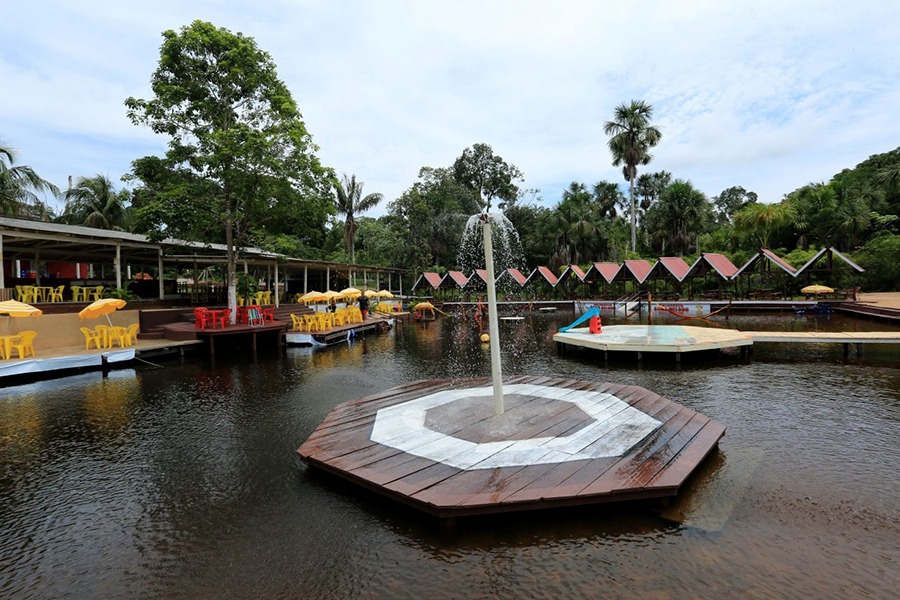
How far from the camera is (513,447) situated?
5.84 metres

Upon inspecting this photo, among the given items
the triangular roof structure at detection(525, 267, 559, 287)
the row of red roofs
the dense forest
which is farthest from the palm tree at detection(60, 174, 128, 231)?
the triangular roof structure at detection(525, 267, 559, 287)

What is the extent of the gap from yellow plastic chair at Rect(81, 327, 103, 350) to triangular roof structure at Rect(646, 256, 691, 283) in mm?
36088

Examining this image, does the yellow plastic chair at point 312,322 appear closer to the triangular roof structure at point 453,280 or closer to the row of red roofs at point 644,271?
the row of red roofs at point 644,271

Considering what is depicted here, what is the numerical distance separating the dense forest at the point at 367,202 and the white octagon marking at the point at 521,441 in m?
6.82

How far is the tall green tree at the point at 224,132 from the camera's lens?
17.7 m

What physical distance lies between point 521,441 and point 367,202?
37160 mm

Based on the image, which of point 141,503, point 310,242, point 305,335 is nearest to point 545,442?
point 141,503

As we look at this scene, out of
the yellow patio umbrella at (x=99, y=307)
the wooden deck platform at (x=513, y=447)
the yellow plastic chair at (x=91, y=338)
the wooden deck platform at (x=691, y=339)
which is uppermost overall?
the yellow patio umbrella at (x=99, y=307)

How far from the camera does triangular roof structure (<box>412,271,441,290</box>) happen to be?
153 ft

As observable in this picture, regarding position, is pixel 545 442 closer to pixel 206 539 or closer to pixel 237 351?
pixel 206 539

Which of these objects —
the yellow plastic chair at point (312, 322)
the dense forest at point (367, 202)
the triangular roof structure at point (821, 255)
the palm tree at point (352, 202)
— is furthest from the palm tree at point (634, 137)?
the yellow plastic chair at point (312, 322)

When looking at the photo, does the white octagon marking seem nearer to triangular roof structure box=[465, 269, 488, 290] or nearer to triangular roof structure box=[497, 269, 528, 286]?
triangular roof structure box=[497, 269, 528, 286]

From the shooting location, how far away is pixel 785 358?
46.8 ft

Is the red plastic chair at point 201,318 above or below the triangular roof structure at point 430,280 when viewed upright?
below
